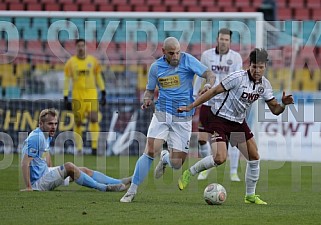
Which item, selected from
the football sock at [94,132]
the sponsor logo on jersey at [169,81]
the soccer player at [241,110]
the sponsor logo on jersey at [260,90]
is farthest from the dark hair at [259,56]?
the football sock at [94,132]

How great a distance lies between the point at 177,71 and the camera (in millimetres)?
10445

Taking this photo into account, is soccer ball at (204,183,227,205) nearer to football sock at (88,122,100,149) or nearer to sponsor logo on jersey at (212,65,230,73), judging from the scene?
sponsor logo on jersey at (212,65,230,73)

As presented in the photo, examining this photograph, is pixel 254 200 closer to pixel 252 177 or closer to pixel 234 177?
pixel 252 177

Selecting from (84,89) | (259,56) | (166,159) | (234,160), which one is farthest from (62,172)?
(84,89)

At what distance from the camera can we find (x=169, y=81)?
10492 mm

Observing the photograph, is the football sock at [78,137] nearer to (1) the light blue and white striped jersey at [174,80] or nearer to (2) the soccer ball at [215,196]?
(1) the light blue and white striped jersey at [174,80]

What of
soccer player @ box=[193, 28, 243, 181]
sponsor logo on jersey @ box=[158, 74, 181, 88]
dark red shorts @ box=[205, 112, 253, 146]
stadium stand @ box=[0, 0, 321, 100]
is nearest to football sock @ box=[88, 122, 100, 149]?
stadium stand @ box=[0, 0, 321, 100]

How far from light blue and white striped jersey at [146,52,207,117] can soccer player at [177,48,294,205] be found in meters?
0.43

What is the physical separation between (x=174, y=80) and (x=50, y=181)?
78.4 inches

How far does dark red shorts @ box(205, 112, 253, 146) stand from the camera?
33.3ft

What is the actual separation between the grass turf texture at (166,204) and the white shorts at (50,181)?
119 mm

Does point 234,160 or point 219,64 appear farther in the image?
point 234,160

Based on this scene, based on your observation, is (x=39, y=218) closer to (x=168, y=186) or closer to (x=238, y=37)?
(x=168, y=186)

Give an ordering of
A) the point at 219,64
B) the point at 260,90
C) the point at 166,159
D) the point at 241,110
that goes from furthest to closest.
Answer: the point at 219,64 → the point at 166,159 → the point at 241,110 → the point at 260,90
